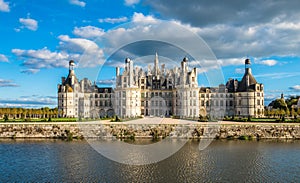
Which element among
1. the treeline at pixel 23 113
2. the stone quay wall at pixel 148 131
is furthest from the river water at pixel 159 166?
the treeline at pixel 23 113

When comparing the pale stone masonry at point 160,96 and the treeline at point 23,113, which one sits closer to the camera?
the treeline at point 23,113

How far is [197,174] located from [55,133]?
985 inches

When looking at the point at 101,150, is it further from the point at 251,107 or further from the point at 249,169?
the point at 251,107

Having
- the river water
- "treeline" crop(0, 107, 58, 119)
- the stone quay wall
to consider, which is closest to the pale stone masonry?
"treeline" crop(0, 107, 58, 119)

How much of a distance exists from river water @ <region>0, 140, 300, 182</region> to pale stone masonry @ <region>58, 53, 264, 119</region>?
116 feet

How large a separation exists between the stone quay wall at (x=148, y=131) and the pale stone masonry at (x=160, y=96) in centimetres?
2448

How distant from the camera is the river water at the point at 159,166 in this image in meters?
22.1

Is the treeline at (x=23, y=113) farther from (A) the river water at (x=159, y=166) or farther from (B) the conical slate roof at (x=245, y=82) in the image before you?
(B) the conical slate roof at (x=245, y=82)

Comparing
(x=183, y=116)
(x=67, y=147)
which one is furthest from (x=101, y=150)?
(x=183, y=116)

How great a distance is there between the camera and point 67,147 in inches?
1316

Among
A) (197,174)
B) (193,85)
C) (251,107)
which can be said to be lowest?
(197,174)

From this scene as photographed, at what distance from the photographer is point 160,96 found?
242ft

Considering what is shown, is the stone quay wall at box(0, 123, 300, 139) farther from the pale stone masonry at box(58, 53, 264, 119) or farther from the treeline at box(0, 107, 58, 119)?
the pale stone masonry at box(58, 53, 264, 119)

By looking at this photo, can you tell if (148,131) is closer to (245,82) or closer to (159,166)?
(159,166)
